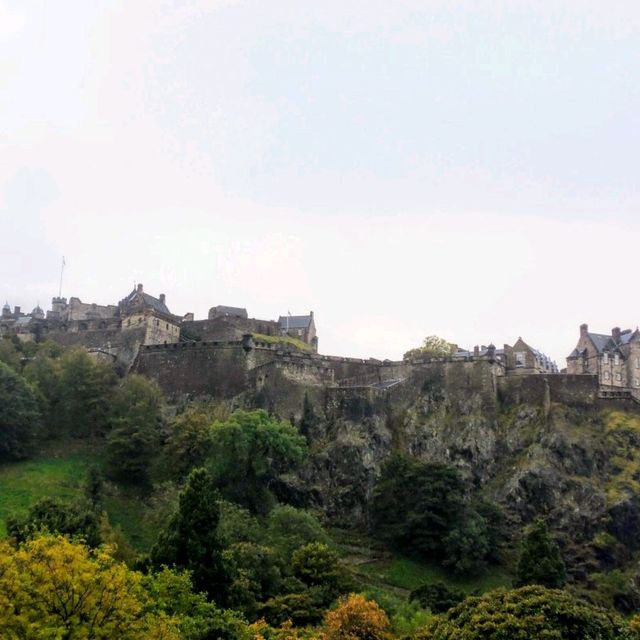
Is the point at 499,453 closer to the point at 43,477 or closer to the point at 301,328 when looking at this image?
the point at 301,328

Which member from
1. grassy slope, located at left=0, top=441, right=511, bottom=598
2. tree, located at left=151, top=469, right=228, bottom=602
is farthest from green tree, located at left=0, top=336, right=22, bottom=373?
tree, located at left=151, top=469, right=228, bottom=602

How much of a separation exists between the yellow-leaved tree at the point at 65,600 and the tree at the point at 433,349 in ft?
198

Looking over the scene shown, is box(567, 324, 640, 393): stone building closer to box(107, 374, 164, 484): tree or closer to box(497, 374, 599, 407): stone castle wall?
box(497, 374, 599, 407): stone castle wall

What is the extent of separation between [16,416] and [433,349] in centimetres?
4402

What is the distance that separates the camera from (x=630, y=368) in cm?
8831

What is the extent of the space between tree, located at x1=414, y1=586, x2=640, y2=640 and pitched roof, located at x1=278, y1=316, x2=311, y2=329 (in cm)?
6251

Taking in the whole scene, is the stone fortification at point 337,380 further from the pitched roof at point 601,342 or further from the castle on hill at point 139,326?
the pitched roof at point 601,342

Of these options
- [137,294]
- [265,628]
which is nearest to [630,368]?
[137,294]

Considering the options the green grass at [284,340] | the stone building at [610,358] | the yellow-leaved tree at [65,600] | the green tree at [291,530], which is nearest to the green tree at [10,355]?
the green grass at [284,340]

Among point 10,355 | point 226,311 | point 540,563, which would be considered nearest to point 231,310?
point 226,311

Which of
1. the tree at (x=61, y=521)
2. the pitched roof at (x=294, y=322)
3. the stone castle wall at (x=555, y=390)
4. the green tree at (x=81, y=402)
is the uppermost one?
the pitched roof at (x=294, y=322)

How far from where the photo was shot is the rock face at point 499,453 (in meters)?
64.5

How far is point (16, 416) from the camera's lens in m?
65.3

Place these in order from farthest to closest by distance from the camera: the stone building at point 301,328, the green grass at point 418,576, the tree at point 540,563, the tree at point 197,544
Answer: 1. the stone building at point 301,328
2. the green grass at point 418,576
3. the tree at point 540,563
4. the tree at point 197,544
